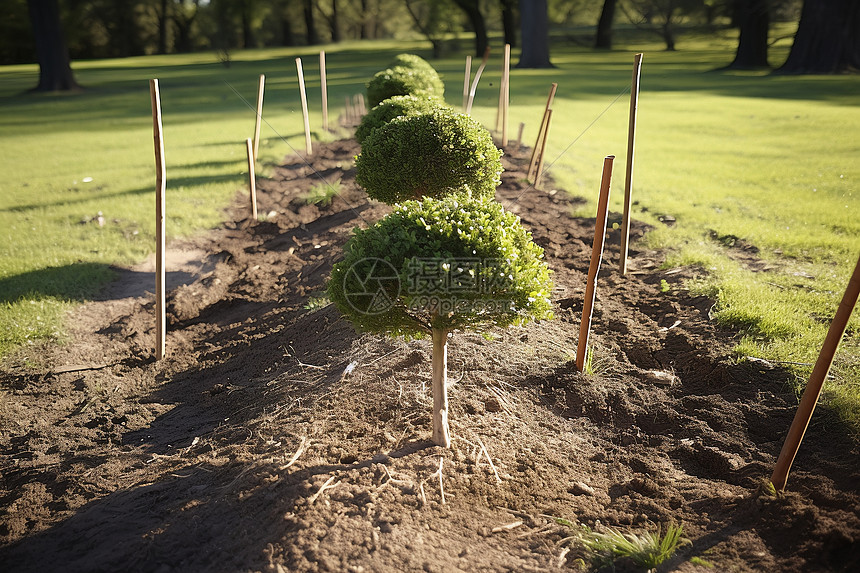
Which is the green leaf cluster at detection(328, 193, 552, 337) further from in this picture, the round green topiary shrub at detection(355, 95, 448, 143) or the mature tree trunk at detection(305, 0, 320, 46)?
the mature tree trunk at detection(305, 0, 320, 46)

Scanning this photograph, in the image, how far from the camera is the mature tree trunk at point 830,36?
26453mm

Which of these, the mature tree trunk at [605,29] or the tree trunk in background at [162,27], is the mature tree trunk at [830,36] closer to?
the mature tree trunk at [605,29]

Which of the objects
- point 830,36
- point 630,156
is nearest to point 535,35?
point 830,36

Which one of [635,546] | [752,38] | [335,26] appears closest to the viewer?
[635,546]

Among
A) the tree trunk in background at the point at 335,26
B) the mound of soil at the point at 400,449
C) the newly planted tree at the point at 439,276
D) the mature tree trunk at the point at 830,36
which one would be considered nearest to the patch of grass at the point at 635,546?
the mound of soil at the point at 400,449

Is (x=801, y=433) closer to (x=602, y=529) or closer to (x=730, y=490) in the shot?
(x=730, y=490)

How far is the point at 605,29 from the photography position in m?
47.1

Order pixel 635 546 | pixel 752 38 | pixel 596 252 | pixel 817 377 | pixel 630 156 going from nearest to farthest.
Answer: pixel 635 546
pixel 817 377
pixel 596 252
pixel 630 156
pixel 752 38

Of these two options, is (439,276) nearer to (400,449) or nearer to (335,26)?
(400,449)

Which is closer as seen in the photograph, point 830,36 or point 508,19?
point 830,36

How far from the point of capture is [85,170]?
46.9 feet

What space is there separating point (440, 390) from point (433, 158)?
11.7ft

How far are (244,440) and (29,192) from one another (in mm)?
10667

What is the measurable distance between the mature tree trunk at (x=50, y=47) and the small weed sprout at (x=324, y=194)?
81.0 feet
